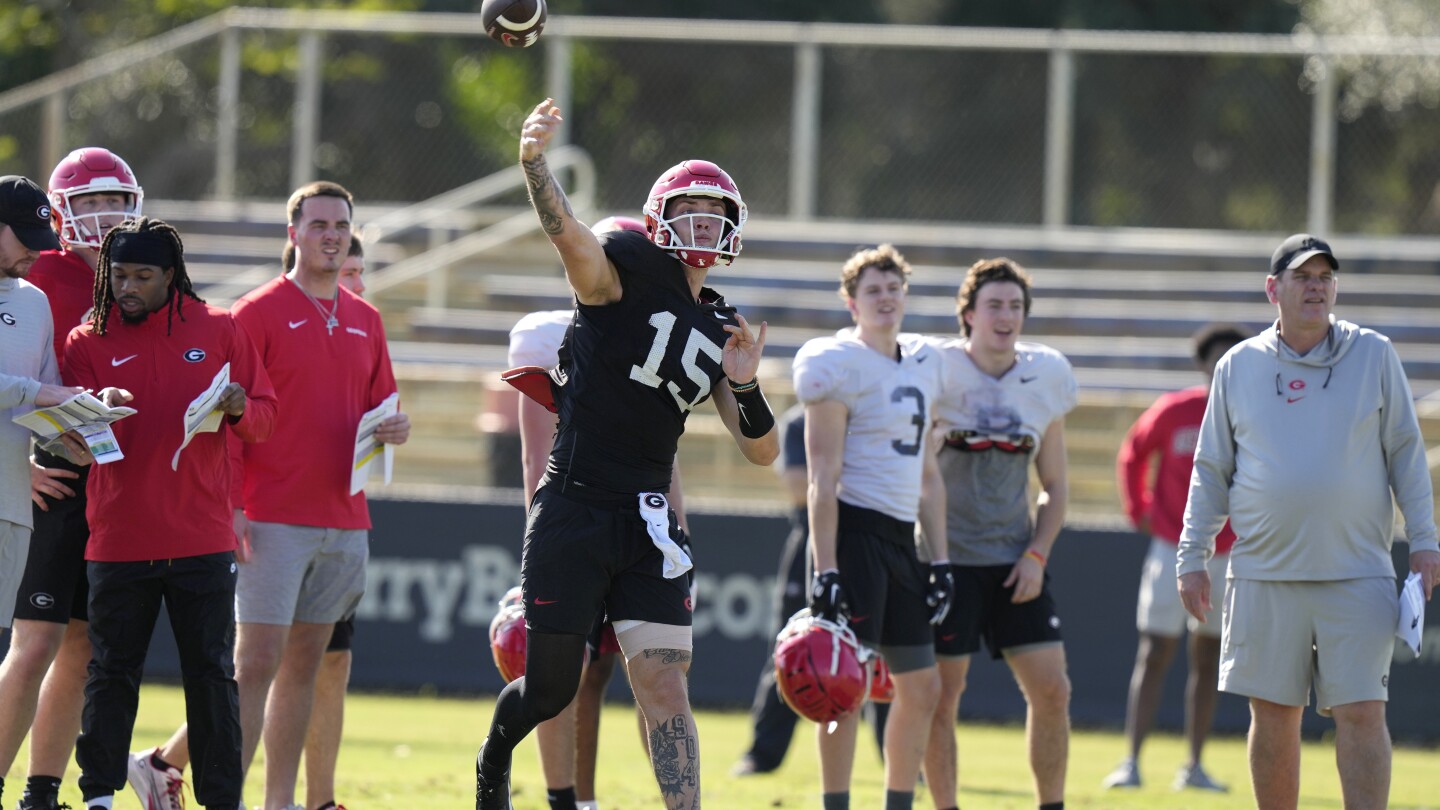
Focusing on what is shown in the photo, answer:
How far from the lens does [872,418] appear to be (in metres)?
7.30

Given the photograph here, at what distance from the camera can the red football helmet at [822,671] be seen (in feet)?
22.3

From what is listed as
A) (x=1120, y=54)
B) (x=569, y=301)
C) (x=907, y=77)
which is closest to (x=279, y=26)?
(x=569, y=301)

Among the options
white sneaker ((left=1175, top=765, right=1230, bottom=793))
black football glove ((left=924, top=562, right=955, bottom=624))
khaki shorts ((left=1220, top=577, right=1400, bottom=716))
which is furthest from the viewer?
white sneaker ((left=1175, top=765, right=1230, bottom=793))

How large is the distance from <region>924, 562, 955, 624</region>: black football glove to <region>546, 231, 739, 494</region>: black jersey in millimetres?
1900

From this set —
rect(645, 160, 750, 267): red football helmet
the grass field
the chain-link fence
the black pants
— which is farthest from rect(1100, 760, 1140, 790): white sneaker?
the chain-link fence

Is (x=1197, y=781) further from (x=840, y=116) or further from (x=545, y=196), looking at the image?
(x=840, y=116)

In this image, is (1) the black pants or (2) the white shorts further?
(2) the white shorts

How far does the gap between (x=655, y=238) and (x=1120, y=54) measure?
1379 centimetres

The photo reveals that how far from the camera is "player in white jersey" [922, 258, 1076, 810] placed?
748cm

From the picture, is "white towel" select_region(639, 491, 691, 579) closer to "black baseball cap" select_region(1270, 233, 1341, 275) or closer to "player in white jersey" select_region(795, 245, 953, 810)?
"player in white jersey" select_region(795, 245, 953, 810)

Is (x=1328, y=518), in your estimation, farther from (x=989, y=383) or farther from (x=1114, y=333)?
(x=1114, y=333)

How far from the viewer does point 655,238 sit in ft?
19.2

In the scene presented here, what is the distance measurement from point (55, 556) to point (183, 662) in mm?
668

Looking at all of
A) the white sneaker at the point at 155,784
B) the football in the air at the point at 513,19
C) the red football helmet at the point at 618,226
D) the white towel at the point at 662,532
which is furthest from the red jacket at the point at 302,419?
the football in the air at the point at 513,19
